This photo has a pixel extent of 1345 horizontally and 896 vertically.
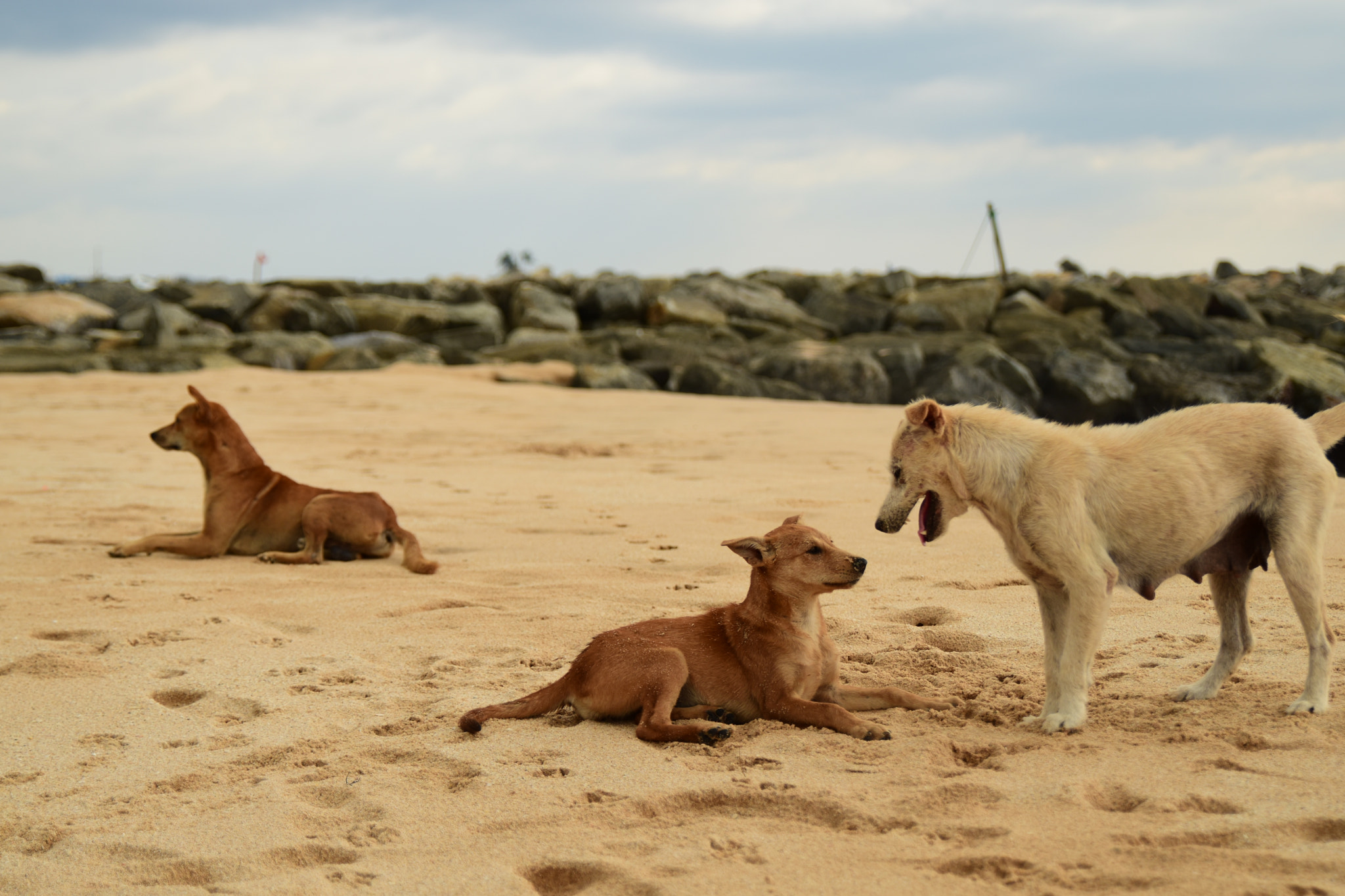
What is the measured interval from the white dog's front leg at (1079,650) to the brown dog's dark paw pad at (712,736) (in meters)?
1.26

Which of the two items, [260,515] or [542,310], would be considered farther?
[542,310]

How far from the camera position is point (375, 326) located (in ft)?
87.3

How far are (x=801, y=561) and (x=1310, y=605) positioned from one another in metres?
2.04

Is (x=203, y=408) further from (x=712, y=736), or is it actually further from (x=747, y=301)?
(x=747, y=301)

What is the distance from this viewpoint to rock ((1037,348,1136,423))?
19484 millimetres

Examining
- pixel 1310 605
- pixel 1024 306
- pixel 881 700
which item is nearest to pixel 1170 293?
pixel 1024 306

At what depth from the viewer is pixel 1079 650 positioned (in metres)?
4.44

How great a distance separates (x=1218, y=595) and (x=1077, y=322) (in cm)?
2290

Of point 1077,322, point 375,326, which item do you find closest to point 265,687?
point 375,326

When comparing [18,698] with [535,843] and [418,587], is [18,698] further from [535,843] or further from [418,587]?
[535,843]

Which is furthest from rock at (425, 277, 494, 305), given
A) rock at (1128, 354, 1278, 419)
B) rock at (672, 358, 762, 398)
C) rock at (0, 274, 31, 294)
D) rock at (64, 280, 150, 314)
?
rock at (1128, 354, 1278, 419)

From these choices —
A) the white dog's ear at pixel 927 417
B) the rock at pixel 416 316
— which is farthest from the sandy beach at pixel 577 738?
the rock at pixel 416 316

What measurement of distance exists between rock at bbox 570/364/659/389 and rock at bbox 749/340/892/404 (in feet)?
7.48

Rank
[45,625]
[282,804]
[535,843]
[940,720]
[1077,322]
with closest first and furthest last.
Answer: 1. [535,843]
2. [282,804]
3. [940,720]
4. [45,625]
5. [1077,322]
